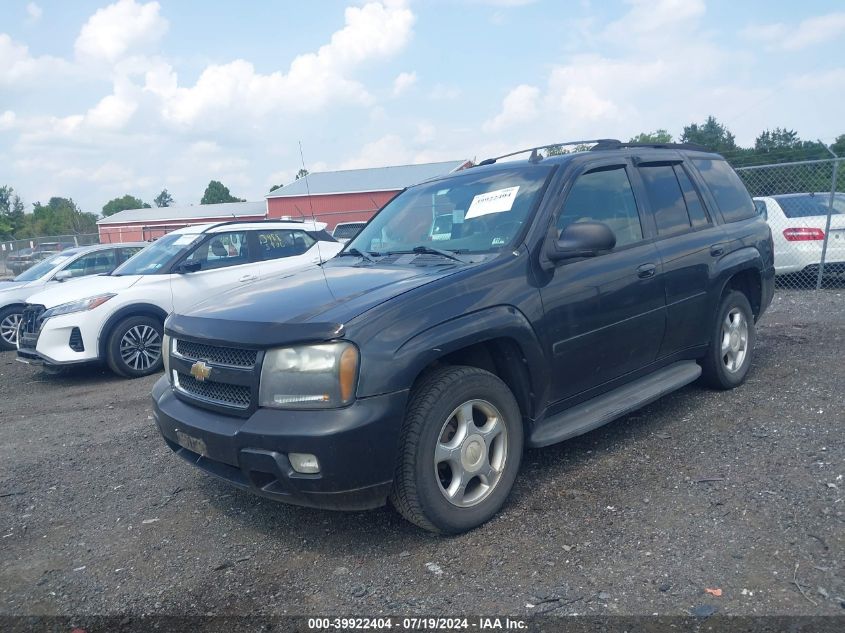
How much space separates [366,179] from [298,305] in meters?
41.5

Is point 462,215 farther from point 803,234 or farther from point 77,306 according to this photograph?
point 803,234

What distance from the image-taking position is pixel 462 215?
435cm

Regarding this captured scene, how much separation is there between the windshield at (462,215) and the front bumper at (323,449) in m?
1.35

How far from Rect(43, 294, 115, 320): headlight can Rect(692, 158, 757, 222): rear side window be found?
6.40m

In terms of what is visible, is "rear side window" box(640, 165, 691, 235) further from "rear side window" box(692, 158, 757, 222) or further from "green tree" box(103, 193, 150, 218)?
"green tree" box(103, 193, 150, 218)

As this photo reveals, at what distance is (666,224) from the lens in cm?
475

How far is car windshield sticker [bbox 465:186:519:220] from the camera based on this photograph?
417cm

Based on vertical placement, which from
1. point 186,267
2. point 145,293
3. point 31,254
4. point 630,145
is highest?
point 630,145

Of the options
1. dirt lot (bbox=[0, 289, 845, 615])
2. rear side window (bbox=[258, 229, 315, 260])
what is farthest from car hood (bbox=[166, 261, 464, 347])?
rear side window (bbox=[258, 229, 315, 260])

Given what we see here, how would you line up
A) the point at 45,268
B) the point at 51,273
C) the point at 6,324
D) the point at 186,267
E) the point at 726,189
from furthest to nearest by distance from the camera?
the point at 45,268
the point at 51,273
the point at 6,324
the point at 186,267
the point at 726,189

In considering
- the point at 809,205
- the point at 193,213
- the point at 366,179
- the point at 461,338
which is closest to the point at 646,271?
the point at 461,338

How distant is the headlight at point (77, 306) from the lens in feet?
25.7

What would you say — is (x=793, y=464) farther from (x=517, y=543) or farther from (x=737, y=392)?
(x=517, y=543)

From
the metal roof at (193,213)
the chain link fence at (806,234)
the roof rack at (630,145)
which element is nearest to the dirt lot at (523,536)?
the roof rack at (630,145)
